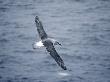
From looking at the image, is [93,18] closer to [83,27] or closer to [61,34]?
[83,27]

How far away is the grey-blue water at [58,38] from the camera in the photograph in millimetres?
19938

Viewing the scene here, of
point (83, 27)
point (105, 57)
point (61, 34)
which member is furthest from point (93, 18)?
point (105, 57)

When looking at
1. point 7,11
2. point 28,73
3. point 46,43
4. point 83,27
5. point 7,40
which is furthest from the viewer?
point 7,11

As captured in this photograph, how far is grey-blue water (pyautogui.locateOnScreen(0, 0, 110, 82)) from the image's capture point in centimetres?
1994

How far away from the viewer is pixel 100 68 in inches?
802

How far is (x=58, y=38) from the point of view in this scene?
23.5 meters

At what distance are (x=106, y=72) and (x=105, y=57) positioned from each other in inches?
61.5

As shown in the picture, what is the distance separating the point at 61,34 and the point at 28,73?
5.02 m

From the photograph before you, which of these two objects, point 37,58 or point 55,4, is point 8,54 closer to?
point 37,58

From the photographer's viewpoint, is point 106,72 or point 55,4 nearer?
point 106,72

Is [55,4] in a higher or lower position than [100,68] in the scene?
Answer: higher

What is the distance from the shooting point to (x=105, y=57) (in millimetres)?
21391

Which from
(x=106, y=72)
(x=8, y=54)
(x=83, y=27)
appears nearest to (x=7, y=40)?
(x=8, y=54)

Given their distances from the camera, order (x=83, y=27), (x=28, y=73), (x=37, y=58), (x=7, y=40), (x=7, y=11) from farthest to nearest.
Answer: (x=7, y=11), (x=83, y=27), (x=7, y=40), (x=37, y=58), (x=28, y=73)
